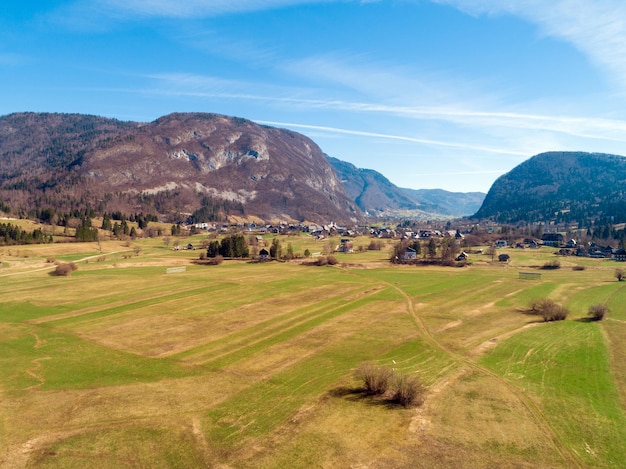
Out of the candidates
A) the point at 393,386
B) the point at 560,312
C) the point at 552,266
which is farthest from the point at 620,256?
the point at 393,386

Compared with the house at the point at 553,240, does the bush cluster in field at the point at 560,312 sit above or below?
below

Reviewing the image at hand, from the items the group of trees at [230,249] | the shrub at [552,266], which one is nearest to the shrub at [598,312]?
the shrub at [552,266]

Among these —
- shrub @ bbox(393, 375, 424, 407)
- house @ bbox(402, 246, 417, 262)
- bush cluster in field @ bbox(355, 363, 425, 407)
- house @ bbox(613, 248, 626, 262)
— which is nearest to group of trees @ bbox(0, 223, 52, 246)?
house @ bbox(402, 246, 417, 262)

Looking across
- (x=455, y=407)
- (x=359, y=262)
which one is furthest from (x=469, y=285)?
(x=455, y=407)

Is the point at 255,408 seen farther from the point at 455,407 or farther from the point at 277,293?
the point at 277,293

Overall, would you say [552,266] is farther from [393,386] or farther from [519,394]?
[393,386]

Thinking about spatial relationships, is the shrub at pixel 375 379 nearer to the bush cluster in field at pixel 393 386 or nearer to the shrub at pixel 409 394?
the bush cluster in field at pixel 393 386
